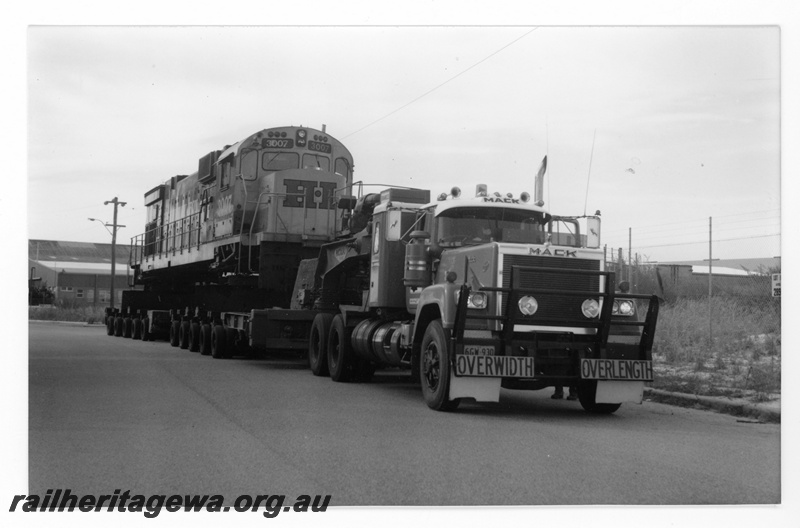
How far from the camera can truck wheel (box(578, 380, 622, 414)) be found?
11.8 meters

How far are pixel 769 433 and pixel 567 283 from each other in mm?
2848

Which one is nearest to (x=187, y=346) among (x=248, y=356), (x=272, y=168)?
(x=248, y=356)

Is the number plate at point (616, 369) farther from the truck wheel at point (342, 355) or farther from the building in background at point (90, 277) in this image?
the building in background at point (90, 277)

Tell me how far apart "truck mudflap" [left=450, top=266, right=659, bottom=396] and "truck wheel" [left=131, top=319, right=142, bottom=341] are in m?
22.2

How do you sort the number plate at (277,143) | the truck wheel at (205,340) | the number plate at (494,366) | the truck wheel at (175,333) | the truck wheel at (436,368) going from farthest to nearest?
the truck wheel at (175,333) < the truck wheel at (205,340) < the number plate at (277,143) < the truck wheel at (436,368) < the number plate at (494,366)

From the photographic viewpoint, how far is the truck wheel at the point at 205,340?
22.4 meters

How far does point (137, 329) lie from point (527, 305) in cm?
2313

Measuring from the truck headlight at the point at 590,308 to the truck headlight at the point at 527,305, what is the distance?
2.27 feet

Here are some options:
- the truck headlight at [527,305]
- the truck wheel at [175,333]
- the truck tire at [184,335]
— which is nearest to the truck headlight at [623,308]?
the truck headlight at [527,305]

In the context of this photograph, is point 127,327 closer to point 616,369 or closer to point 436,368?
point 436,368

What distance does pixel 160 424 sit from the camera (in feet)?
32.6

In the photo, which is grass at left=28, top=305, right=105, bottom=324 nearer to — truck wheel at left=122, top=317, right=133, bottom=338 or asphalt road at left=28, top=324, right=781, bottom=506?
truck wheel at left=122, top=317, right=133, bottom=338

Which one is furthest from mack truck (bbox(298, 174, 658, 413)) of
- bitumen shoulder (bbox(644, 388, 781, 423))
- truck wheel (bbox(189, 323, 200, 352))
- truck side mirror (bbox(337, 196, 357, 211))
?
truck wheel (bbox(189, 323, 200, 352))

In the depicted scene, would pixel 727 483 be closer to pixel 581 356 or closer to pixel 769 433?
pixel 769 433
